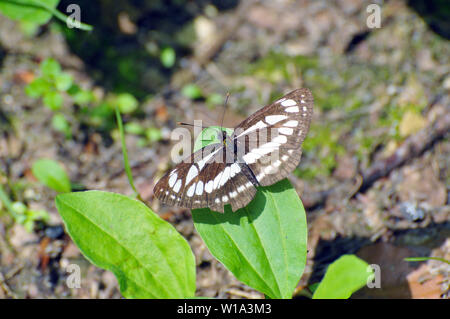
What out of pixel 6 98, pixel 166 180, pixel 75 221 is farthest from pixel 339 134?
pixel 6 98

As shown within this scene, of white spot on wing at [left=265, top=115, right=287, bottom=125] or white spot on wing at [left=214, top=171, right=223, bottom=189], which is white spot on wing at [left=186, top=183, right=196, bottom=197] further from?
white spot on wing at [left=265, top=115, right=287, bottom=125]

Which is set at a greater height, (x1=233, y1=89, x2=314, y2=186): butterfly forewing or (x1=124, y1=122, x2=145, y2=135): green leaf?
(x1=124, y1=122, x2=145, y2=135): green leaf

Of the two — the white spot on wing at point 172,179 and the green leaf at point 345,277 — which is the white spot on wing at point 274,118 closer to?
the white spot on wing at point 172,179

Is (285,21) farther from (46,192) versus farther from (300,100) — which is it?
(46,192)

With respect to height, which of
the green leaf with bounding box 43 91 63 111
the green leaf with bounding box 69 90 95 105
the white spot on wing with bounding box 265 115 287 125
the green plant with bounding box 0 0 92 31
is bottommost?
the white spot on wing with bounding box 265 115 287 125

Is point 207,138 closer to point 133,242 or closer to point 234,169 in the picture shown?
point 234,169

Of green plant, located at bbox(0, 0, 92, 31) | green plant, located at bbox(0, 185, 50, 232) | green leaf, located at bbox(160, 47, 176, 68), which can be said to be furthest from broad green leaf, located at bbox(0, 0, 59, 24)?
green plant, located at bbox(0, 185, 50, 232)

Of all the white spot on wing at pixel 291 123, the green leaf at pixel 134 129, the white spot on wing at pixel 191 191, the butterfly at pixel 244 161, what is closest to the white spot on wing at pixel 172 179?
the butterfly at pixel 244 161
